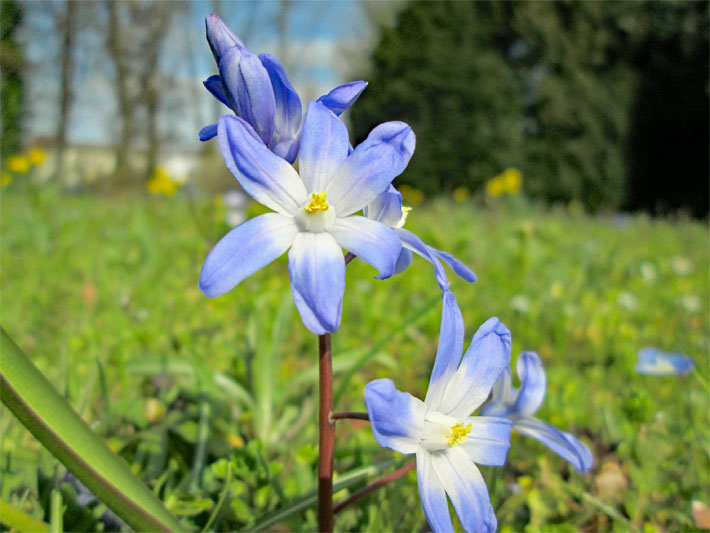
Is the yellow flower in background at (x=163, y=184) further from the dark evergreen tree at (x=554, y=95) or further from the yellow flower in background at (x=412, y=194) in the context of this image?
the dark evergreen tree at (x=554, y=95)

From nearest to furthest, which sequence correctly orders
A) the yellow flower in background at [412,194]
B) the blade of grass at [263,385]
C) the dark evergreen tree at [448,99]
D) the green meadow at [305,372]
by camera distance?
the green meadow at [305,372] → the blade of grass at [263,385] → the yellow flower in background at [412,194] → the dark evergreen tree at [448,99]

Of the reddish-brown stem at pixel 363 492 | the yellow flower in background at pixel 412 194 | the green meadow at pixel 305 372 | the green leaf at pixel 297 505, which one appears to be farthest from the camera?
the yellow flower in background at pixel 412 194

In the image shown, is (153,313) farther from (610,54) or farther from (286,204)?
(610,54)

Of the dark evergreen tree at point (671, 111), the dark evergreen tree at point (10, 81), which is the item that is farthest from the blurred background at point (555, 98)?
the dark evergreen tree at point (10, 81)

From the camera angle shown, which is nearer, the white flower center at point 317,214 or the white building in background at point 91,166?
the white flower center at point 317,214

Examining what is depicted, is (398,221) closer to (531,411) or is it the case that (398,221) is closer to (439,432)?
(439,432)

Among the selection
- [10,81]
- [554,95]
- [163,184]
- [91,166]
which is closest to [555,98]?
[554,95]

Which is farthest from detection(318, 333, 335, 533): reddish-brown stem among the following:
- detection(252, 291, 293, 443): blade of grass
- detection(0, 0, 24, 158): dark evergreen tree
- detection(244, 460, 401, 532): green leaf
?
detection(0, 0, 24, 158): dark evergreen tree

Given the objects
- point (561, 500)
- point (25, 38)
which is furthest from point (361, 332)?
point (25, 38)
